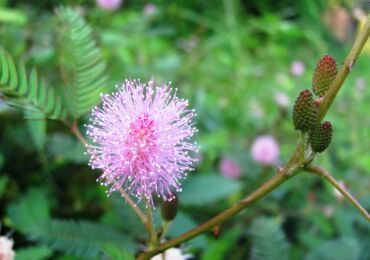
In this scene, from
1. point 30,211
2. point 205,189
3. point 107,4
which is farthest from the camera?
point 107,4

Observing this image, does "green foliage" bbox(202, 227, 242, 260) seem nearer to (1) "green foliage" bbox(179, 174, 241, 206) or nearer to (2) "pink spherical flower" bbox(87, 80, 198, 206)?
(1) "green foliage" bbox(179, 174, 241, 206)

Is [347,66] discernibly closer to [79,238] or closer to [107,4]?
[79,238]

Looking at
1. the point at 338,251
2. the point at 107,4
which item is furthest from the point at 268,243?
the point at 107,4

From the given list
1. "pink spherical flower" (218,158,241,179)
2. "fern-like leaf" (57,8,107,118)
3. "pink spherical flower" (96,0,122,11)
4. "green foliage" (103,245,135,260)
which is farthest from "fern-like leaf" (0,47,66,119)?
"pink spherical flower" (96,0,122,11)

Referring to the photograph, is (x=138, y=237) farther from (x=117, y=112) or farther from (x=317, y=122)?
(x=317, y=122)

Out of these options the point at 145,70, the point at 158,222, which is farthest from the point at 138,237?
the point at 145,70

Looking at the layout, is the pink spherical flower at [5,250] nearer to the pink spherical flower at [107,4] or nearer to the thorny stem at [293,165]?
the thorny stem at [293,165]

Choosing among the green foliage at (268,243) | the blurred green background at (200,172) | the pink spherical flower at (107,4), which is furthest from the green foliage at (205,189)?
the pink spherical flower at (107,4)
